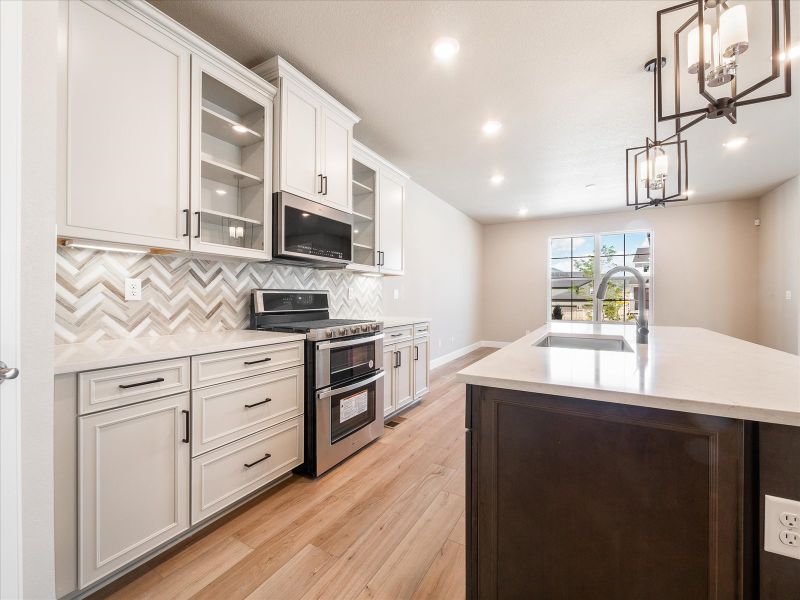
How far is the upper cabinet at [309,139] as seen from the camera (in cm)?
220

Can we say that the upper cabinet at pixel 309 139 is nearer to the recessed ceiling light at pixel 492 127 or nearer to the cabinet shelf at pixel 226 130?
the cabinet shelf at pixel 226 130

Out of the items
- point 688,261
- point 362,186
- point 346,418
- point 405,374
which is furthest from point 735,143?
point 346,418

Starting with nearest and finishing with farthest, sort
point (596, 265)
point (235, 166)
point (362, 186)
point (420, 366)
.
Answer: point (235, 166), point (362, 186), point (420, 366), point (596, 265)

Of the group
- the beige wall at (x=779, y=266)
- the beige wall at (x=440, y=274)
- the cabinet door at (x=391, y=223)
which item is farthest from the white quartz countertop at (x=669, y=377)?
the beige wall at (x=779, y=266)

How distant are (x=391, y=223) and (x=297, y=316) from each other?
143 cm

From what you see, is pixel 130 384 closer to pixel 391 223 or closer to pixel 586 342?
pixel 586 342

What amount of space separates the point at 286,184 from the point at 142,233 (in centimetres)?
89

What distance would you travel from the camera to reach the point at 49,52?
42.6 inches

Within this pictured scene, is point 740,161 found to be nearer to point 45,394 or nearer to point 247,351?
point 247,351

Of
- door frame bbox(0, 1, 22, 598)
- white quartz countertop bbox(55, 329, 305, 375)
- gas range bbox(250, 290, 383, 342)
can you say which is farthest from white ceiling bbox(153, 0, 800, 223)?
white quartz countertop bbox(55, 329, 305, 375)

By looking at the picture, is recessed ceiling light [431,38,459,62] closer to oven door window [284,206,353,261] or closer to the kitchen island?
oven door window [284,206,353,261]

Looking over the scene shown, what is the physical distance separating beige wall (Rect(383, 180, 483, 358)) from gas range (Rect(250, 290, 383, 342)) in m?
1.41

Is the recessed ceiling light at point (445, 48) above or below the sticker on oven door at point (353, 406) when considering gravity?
above

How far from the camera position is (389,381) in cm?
307
